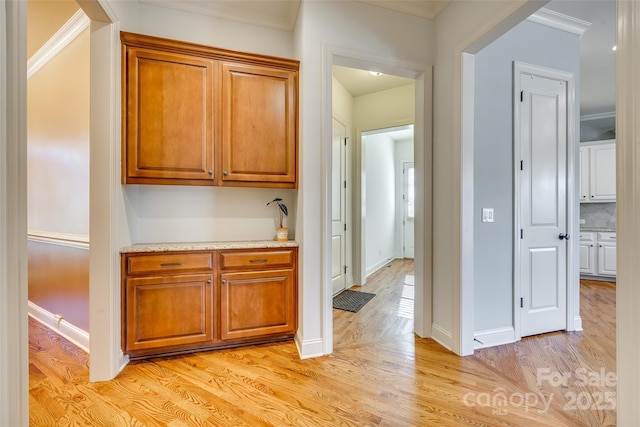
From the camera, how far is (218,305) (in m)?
2.18

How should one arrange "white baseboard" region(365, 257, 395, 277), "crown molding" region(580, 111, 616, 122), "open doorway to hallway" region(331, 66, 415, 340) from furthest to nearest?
"white baseboard" region(365, 257, 395, 277) < "crown molding" region(580, 111, 616, 122) < "open doorway to hallway" region(331, 66, 415, 340)

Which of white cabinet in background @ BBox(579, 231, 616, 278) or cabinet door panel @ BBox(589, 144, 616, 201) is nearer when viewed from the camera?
white cabinet in background @ BBox(579, 231, 616, 278)

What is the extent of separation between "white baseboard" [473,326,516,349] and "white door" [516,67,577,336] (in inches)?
6.1

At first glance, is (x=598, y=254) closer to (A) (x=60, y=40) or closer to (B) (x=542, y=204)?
(B) (x=542, y=204)

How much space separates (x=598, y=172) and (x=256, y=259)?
590cm

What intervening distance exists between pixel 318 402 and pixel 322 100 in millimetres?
2046

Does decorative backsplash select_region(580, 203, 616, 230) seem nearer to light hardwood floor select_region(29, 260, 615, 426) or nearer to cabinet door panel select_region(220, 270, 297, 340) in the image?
light hardwood floor select_region(29, 260, 615, 426)

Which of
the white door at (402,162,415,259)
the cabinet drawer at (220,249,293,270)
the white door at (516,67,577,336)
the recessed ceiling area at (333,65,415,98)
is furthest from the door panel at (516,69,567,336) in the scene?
the white door at (402,162,415,259)

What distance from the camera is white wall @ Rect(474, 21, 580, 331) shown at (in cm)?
233

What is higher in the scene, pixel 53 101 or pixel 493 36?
pixel 493 36

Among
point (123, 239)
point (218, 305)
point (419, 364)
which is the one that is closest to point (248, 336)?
point (218, 305)

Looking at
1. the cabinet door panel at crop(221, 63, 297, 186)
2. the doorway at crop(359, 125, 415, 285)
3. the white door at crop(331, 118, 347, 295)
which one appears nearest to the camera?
the cabinet door panel at crop(221, 63, 297, 186)

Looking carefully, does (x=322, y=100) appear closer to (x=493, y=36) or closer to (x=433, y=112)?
(x=433, y=112)

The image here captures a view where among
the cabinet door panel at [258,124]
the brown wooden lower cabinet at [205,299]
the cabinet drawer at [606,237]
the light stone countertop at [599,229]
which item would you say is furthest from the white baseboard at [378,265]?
the cabinet drawer at [606,237]
